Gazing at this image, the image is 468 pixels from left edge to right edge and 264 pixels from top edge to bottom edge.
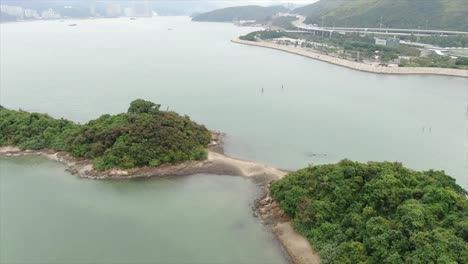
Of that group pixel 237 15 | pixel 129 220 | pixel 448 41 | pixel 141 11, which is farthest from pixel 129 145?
pixel 141 11

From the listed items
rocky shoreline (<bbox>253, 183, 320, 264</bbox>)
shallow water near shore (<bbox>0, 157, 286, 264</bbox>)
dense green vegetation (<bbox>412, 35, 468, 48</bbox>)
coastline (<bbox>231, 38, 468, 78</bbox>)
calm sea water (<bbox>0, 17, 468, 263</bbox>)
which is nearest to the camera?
rocky shoreline (<bbox>253, 183, 320, 264</bbox>)

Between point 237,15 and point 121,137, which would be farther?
point 237,15

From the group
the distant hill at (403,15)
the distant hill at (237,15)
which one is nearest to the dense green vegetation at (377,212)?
the distant hill at (403,15)

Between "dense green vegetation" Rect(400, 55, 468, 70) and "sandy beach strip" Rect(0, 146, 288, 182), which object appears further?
"dense green vegetation" Rect(400, 55, 468, 70)

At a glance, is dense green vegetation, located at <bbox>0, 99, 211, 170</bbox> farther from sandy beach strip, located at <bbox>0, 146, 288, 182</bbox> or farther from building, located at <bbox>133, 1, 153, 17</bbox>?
building, located at <bbox>133, 1, 153, 17</bbox>

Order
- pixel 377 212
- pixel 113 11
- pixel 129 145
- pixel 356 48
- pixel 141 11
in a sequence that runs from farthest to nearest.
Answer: pixel 141 11 < pixel 113 11 < pixel 356 48 < pixel 129 145 < pixel 377 212

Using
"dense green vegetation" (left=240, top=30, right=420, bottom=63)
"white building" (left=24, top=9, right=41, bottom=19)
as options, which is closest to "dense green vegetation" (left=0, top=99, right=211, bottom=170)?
"dense green vegetation" (left=240, top=30, right=420, bottom=63)

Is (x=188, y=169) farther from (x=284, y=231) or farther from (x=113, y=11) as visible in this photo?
(x=113, y=11)

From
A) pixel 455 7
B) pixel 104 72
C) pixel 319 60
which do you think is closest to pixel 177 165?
pixel 104 72
